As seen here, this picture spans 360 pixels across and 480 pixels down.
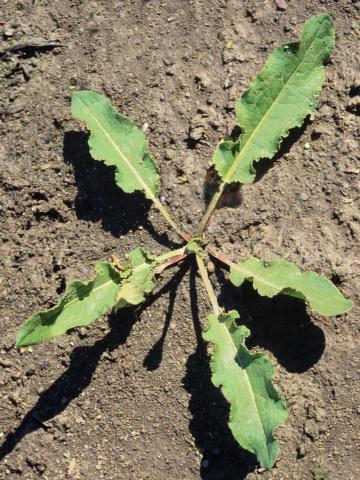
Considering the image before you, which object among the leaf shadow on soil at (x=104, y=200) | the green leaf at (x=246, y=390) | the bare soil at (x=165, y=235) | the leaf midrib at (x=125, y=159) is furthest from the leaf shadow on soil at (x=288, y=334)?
the leaf midrib at (x=125, y=159)

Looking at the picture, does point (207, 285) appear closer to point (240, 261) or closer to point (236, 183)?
point (240, 261)

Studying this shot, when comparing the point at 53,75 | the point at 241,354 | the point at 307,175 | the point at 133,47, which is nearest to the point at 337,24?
the point at 307,175

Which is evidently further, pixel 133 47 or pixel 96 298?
pixel 133 47

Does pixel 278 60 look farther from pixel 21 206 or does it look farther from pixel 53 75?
pixel 21 206

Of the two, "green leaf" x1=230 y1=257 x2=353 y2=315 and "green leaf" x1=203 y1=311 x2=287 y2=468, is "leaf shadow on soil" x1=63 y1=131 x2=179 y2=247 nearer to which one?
"green leaf" x1=230 y1=257 x2=353 y2=315

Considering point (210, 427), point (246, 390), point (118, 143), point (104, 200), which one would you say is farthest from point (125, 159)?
point (210, 427)

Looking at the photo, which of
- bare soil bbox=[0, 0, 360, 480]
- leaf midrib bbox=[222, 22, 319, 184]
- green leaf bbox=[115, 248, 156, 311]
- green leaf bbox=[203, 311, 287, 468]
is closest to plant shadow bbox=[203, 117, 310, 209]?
bare soil bbox=[0, 0, 360, 480]
